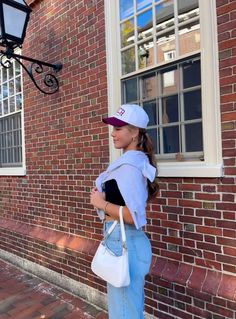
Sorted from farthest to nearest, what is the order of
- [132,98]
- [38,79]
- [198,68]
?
[38,79]
[132,98]
[198,68]

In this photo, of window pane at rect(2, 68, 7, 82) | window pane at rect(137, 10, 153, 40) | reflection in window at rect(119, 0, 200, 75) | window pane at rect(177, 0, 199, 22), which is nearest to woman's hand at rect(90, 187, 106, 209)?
reflection in window at rect(119, 0, 200, 75)

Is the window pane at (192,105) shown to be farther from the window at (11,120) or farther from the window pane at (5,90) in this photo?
the window pane at (5,90)

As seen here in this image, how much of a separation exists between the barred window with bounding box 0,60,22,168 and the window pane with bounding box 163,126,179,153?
10.0 feet

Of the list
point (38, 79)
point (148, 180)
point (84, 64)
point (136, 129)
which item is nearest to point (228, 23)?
point (136, 129)

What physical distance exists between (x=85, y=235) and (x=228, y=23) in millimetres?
2699

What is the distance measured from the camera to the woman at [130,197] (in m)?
2.10

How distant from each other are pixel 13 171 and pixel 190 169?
3.56 m

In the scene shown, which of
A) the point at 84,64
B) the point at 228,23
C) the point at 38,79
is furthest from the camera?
the point at 38,79

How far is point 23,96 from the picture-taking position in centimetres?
547

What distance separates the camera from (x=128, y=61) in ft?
12.2

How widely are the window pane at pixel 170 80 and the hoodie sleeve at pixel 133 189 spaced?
4.48 feet

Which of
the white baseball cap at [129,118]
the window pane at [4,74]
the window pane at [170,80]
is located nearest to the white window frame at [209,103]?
the window pane at [170,80]

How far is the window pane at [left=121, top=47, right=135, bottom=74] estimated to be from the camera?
12.0 ft

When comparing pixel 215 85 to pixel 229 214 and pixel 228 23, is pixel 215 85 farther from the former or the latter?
pixel 229 214
